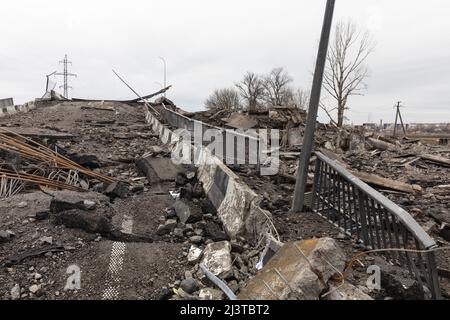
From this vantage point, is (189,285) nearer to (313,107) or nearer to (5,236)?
(5,236)

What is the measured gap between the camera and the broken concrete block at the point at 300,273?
2.88 m

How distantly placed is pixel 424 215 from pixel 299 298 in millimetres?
4003

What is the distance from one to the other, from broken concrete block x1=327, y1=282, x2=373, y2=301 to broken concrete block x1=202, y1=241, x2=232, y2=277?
107 centimetres

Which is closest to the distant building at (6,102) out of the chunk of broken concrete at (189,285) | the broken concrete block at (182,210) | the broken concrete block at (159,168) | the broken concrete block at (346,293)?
the broken concrete block at (159,168)

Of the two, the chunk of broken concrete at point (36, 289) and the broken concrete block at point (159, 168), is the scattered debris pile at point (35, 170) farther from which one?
the chunk of broken concrete at point (36, 289)

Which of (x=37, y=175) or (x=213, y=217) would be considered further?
(x=37, y=175)

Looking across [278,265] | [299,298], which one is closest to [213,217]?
[278,265]

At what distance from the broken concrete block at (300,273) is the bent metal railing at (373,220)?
751 millimetres

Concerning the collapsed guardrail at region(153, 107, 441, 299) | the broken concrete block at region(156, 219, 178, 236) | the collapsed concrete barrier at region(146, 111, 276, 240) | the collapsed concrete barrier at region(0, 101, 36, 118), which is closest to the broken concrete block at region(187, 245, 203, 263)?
the collapsed concrete barrier at region(146, 111, 276, 240)

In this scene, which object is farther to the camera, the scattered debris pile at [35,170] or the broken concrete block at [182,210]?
the scattered debris pile at [35,170]

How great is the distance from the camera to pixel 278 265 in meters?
3.20

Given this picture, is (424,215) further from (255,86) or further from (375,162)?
(255,86)

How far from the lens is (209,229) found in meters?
4.60

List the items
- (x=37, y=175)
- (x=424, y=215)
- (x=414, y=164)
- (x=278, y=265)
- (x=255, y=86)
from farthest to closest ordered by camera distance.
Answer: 1. (x=255, y=86)
2. (x=414, y=164)
3. (x=37, y=175)
4. (x=424, y=215)
5. (x=278, y=265)
